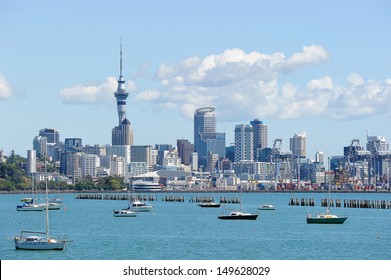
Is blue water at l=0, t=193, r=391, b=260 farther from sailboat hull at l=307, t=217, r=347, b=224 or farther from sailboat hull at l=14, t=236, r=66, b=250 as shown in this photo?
sailboat hull at l=307, t=217, r=347, b=224

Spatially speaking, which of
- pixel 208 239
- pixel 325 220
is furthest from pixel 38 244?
pixel 325 220

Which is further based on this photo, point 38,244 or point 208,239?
point 208,239

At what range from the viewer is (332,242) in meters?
95.4

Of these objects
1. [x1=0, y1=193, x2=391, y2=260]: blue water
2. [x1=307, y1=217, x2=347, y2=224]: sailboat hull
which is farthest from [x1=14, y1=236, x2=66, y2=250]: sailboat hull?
[x1=307, y1=217, x2=347, y2=224]: sailboat hull

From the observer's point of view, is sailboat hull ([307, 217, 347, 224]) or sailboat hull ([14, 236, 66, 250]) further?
sailboat hull ([307, 217, 347, 224])

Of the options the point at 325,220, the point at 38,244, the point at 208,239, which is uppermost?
the point at 325,220

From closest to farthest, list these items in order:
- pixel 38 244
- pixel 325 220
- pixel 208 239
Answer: pixel 38 244 → pixel 208 239 → pixel 325 220

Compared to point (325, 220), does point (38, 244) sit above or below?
below

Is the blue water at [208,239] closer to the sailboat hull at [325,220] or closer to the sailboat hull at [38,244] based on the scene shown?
the sailboat hull at [38,244]

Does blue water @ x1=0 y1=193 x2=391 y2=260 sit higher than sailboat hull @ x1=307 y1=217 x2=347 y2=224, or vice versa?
sailboat hull @ x1=307 y1=217 x2=347 y2=224

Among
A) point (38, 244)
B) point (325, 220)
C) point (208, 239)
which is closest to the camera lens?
point (38, 244)

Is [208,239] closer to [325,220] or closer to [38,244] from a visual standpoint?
[38,244]

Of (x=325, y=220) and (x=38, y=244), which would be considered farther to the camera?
(x=325, y=220)

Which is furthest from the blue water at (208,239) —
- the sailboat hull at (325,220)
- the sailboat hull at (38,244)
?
the sailboat hull at (325,220)
